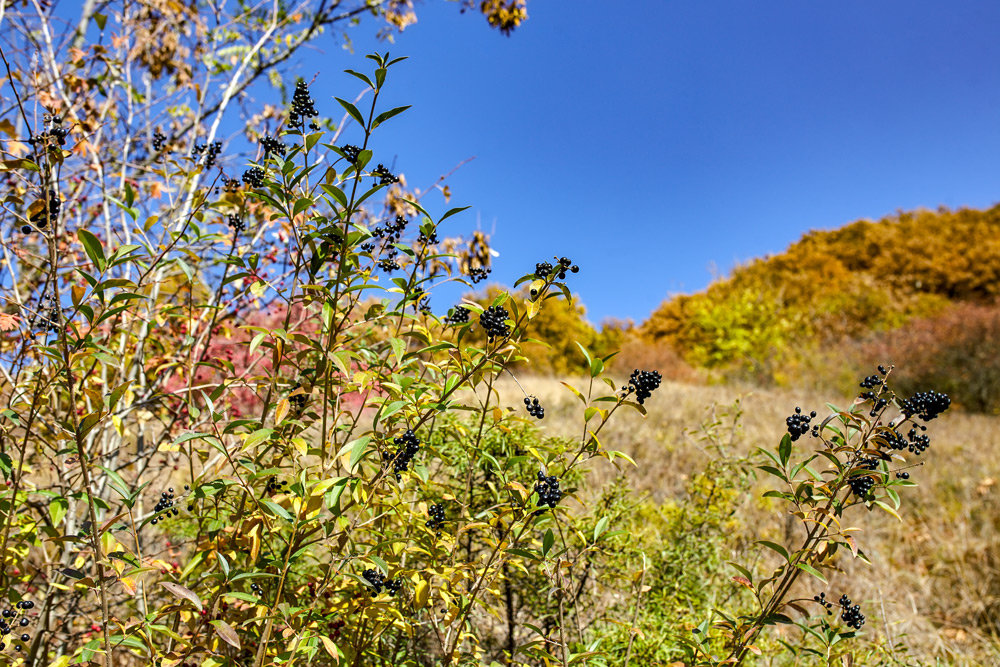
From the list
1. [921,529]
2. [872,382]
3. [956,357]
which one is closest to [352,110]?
[872,382]

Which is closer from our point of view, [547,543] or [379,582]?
[547,543]

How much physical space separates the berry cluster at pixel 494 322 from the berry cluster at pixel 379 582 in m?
0.70

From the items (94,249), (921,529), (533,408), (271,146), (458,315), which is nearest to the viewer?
(94,249)

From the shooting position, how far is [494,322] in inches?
51.3

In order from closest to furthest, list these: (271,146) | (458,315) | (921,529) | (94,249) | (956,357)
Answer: (94,249)
(271,146)
(458,315)
(921,529)
(956,357)

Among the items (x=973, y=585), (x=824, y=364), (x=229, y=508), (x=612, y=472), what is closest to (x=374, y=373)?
(x=229, y=508)

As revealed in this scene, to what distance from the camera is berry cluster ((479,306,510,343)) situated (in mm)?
1299

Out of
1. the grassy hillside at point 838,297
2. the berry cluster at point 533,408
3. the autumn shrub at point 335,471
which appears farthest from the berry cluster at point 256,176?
the grassy hillside at point 838,297

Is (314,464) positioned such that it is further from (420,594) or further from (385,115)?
(385,115)

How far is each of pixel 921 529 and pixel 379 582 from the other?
555cm

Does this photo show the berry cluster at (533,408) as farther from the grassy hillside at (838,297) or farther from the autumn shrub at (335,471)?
the grassy hillside at (838,297)

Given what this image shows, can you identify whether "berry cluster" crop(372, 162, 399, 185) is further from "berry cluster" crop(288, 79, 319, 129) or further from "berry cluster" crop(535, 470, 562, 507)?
"berry cluster" crop(535, 470, 562, 507)

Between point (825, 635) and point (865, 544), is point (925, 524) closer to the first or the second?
point (865, 544)

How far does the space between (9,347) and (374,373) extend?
2595mm
